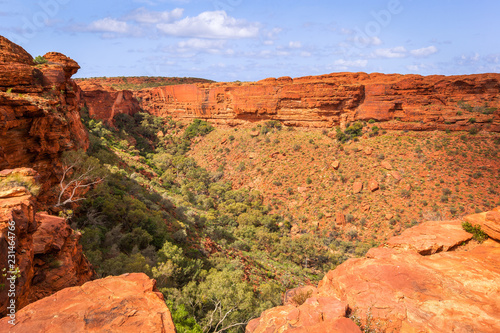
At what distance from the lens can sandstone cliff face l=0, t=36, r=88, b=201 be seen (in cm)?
1084

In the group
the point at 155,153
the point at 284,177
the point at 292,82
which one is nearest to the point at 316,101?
the point at 292,82

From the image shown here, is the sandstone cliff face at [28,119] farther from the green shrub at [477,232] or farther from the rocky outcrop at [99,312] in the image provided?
the green shrub at [477,232]

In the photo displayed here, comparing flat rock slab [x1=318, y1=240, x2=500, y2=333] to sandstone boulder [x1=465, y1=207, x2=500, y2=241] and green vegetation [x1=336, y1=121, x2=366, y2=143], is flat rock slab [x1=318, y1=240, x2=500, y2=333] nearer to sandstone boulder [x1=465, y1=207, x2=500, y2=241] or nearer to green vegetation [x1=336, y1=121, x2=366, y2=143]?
sandstone boulder [x1=465, y1=207, x2=500, y2=241]

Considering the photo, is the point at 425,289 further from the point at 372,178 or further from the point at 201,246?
the point at 372,178

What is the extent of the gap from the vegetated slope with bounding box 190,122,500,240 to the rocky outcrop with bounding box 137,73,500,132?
205cm

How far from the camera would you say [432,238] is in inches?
345

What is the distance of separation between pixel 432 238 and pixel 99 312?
9.86 m

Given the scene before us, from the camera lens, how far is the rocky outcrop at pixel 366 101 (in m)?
30.2

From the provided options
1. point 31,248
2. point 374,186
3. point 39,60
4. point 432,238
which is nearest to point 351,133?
point 374,186

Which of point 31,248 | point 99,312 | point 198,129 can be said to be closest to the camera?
point 99,312

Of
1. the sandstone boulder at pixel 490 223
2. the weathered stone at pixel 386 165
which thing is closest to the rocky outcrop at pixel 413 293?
the sandstone boulder at pixel 490 223

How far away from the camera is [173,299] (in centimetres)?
1195

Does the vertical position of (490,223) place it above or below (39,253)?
above

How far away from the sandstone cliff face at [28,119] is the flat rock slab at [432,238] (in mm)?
15123
